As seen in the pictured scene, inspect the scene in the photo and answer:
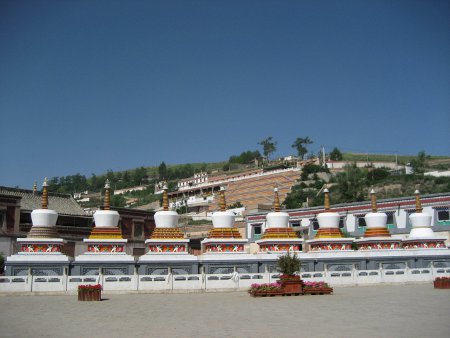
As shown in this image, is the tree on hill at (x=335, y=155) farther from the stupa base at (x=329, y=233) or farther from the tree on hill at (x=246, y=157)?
the stupa base at (x=329, y=233)

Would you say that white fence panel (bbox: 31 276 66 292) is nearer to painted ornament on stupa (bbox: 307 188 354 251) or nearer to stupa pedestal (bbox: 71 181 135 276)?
stupa pedestal (bbox: 71 181 135 276)

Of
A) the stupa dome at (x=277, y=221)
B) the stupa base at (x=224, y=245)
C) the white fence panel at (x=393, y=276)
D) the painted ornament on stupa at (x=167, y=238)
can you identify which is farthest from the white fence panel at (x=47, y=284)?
the white fence panel at (x=393, y=276)

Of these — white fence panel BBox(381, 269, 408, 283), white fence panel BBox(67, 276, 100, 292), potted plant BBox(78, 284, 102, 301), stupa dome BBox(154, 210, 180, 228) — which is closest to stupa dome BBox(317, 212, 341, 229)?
white fence panel BBox(381, 269, 408, 283)

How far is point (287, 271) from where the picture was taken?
25.6 metres

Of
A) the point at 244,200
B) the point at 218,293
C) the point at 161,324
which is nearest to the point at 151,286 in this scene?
the point at 218,293

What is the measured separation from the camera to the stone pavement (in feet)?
44.4

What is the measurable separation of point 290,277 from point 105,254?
1151 cm

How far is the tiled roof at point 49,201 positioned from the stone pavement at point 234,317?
31321 mm

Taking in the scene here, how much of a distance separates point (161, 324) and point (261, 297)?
33.0ft

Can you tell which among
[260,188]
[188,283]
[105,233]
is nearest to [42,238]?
[105,233]

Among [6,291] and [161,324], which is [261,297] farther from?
[6,291]

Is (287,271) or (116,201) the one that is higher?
(116,201)

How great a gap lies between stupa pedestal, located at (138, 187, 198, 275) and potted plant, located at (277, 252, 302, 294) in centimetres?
703

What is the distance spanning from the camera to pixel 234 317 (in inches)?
659
